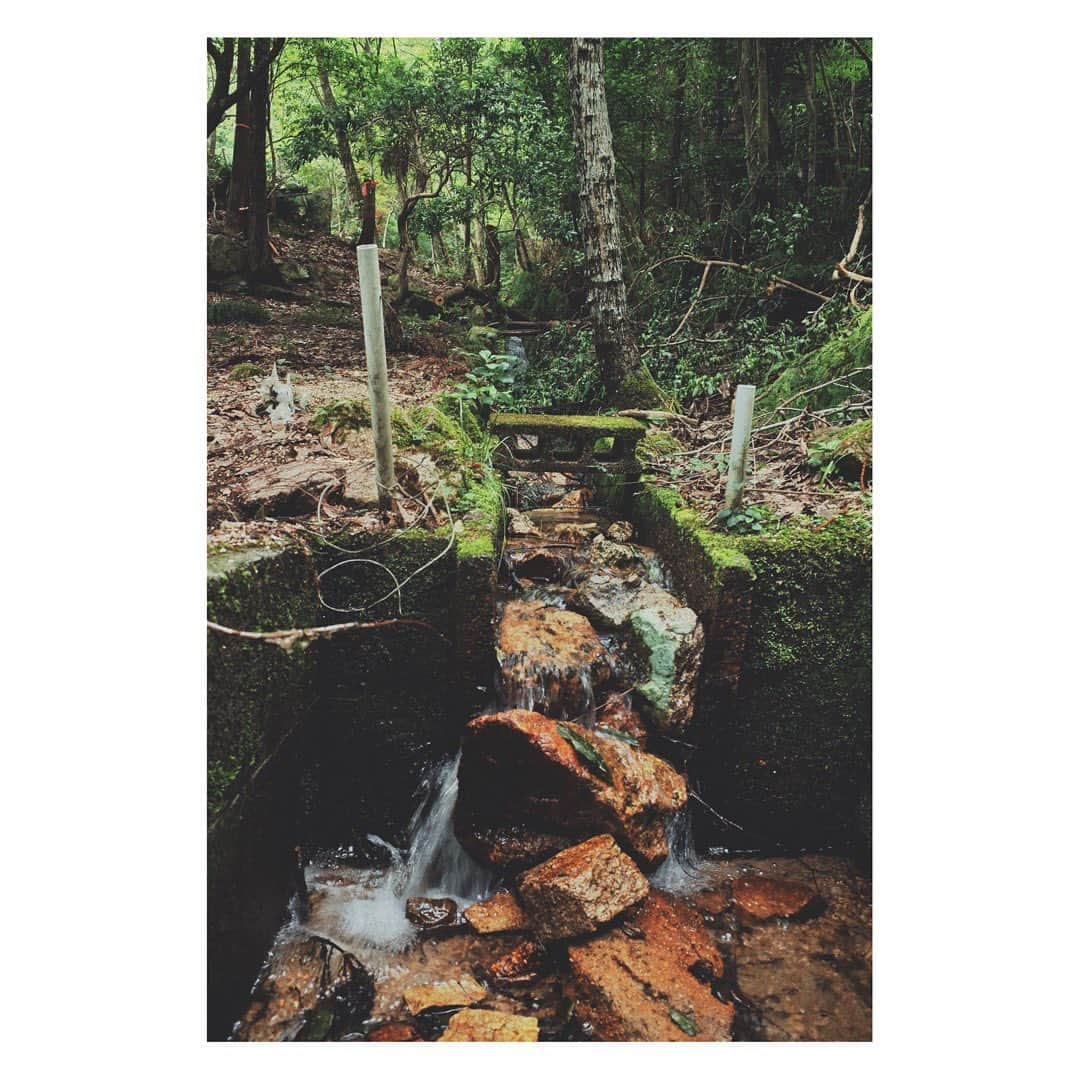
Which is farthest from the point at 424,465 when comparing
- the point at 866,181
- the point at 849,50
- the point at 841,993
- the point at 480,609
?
the point at 849,50

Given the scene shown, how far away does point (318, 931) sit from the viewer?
2.86 metres

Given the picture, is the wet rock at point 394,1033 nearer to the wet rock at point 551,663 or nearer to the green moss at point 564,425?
the wet rock at point 551,663

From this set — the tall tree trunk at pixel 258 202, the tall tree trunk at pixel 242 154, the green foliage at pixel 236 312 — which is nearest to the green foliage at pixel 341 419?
the green foliage at pixel 236 312

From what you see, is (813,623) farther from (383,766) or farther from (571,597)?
(383,766)

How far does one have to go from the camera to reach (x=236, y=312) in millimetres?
7574

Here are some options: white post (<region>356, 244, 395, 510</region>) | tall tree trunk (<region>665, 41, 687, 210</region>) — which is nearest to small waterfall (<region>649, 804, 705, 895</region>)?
white post (<region>356, 244, 395, 510</region>)

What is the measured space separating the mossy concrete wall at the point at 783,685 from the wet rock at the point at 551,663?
0.56m

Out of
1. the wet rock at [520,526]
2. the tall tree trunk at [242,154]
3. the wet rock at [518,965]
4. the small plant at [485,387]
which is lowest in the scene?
the wet rock at [518,965]

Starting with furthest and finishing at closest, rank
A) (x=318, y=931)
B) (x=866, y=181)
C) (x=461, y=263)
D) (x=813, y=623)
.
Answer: (x=461, y=263), (x=866, y=181), (x=813, y=623), (x=318, y=931)

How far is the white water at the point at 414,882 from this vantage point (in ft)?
9.48

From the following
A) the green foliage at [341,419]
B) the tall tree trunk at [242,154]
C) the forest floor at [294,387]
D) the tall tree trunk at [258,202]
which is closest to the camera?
the forest floor at [294,387]

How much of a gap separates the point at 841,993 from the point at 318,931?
2.14 meters

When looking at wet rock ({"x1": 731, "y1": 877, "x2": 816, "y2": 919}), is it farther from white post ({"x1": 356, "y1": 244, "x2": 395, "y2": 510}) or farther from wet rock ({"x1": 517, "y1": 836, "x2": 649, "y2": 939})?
white post ({"x1": 356, "y1": 244, "x2": 395, "y2": 510})

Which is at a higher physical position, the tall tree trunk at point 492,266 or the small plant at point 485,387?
the tall tree trunk at point 492,266
